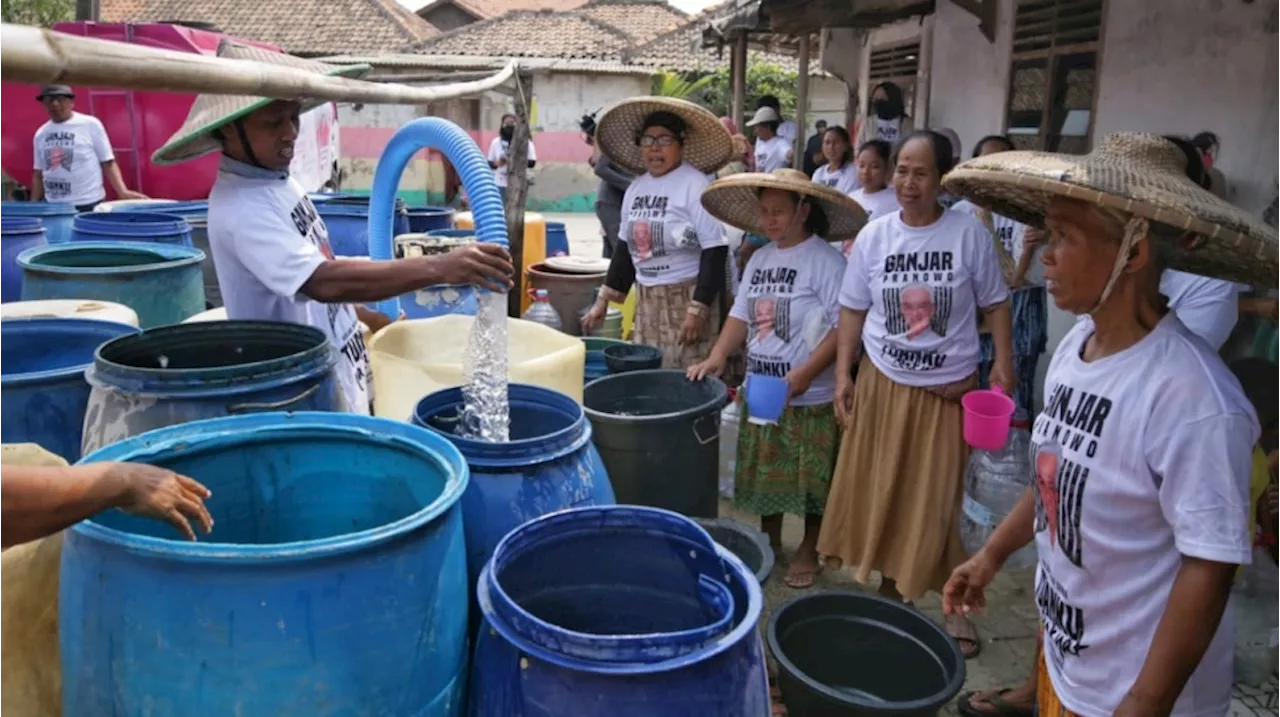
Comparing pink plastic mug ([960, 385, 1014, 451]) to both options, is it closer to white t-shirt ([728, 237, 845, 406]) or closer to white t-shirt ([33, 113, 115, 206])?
white t-shirt ([728, 237, 845, 406])

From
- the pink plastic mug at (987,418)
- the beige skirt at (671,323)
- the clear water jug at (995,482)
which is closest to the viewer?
the pink plastic mug at (987,418)

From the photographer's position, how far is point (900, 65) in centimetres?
885

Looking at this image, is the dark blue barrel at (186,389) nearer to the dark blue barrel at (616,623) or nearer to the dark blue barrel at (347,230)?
the dark blue barrel at (616,623)

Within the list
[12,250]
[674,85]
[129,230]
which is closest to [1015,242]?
[129,230]

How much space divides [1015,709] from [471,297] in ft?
9.45

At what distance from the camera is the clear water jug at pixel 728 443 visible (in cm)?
417

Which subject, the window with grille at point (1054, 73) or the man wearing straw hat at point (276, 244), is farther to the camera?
the window with grille at point (1054, 73)

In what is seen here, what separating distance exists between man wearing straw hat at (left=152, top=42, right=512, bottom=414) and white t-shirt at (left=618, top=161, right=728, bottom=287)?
81.0 inches

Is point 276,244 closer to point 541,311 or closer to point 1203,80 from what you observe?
point 541,311

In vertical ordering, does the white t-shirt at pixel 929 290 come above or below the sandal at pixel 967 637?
above

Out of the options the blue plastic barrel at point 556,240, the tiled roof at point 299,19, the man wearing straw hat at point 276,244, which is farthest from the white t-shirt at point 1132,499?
the tiled roof at point 299,19

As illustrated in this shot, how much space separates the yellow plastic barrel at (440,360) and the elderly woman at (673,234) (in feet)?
4.10

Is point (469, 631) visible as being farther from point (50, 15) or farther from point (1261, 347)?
point (50, 15)

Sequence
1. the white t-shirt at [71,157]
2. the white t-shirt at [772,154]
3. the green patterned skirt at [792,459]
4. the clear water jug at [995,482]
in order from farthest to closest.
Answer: the white t-shirt at [772,154], the white t-shirt at [71,157], the green patterned skirt at [792,459], the clear water jug at [995,482]
